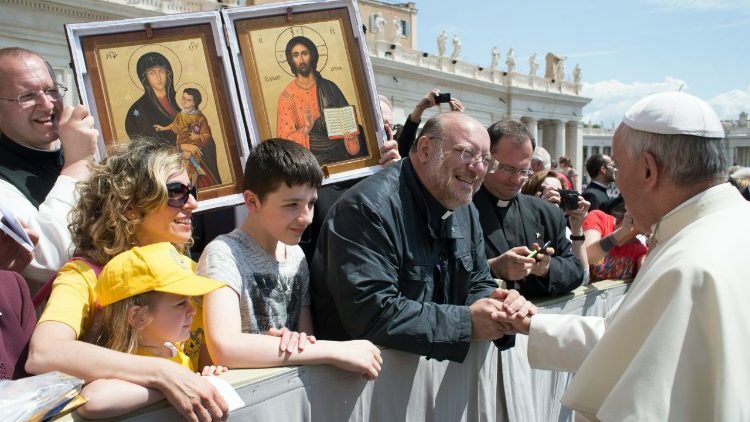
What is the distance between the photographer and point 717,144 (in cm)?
213

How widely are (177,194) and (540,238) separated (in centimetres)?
231

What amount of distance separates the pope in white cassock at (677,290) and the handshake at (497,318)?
478mm

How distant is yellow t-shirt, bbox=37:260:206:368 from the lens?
1906 millimetres

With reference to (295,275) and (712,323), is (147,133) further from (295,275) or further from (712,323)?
(712,323)

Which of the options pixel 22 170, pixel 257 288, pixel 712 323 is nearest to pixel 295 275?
pixel 257 288

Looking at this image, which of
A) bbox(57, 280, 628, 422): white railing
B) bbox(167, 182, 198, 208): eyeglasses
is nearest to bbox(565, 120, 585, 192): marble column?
bbox(57, 280, 628, 422): white railing

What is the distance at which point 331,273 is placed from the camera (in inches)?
99.4

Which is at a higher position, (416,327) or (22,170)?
(22,170)

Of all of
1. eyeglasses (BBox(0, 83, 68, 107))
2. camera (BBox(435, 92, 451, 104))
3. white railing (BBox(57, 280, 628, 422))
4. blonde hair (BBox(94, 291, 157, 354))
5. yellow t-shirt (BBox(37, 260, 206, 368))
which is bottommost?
white railing (BBox(57, 280, 628, 422))

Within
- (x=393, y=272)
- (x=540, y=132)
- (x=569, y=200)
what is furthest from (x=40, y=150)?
(x=540, y=132)

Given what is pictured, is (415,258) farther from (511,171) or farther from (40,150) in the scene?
(40,150)

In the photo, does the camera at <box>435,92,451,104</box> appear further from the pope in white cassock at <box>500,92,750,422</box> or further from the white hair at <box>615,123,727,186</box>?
the white hair at <box>615,123,727,186</box>

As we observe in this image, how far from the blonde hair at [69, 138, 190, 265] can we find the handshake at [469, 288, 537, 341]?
1224mm

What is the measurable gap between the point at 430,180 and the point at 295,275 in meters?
0.66
